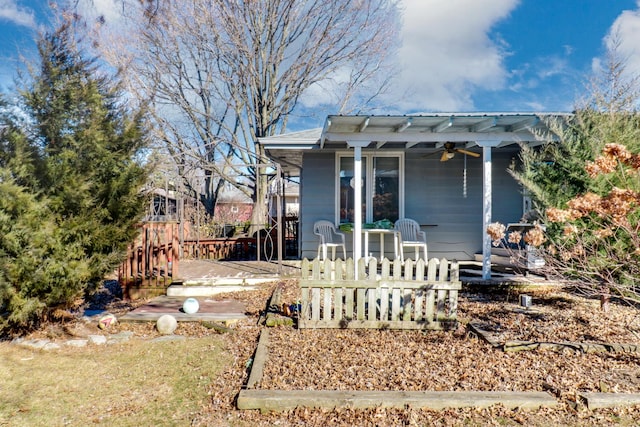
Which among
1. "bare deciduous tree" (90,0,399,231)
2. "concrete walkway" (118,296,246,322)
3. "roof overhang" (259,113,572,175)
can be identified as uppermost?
"bare deciduous tree" (90,0,399,231)

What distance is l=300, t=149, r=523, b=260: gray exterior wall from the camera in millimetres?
8180

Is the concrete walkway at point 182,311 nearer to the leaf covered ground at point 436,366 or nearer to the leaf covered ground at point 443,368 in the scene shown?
the leaf covered ground at point 436,366

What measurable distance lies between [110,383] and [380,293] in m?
2.64

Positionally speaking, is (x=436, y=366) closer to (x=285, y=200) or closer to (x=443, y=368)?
(x=443, y=368)

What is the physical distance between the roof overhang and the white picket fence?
2.40 metres

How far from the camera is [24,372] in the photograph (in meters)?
3.31

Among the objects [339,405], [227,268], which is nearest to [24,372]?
[339,405]

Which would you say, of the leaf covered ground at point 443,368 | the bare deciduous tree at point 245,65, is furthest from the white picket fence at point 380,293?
the bare deciduous tree at point 245,65

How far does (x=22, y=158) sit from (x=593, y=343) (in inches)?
221

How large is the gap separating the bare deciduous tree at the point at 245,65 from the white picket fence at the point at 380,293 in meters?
9.07

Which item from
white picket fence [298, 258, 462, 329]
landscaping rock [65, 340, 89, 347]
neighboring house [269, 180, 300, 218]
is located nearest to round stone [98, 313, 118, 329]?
landscaping rock [65, 340, 89, 347]

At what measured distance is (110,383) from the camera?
308 cm

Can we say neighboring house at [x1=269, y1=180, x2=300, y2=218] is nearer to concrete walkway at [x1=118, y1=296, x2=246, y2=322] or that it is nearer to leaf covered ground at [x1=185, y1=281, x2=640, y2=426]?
concrete walkway at [x1=118, y1=296, x2=246, y2=322]

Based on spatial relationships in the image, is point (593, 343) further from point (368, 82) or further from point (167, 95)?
point (167, 95)
